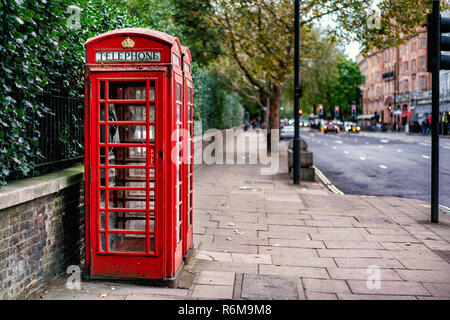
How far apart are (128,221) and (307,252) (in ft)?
7.82

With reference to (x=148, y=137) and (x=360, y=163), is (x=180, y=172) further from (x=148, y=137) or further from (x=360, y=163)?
(x=360, y=163)

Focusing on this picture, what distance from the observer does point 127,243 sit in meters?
4.73

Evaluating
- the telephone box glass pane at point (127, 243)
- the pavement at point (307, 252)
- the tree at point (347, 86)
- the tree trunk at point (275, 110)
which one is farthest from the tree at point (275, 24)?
the tree at point (347, 86)

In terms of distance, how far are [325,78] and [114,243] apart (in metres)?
28.1

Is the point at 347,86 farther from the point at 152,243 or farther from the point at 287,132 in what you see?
the point at 152,243

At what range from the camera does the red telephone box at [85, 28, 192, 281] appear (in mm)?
4375

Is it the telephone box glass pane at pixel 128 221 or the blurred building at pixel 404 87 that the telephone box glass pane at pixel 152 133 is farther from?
the blurred building at pixel 404 87

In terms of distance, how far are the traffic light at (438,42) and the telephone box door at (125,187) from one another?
16.9 feet

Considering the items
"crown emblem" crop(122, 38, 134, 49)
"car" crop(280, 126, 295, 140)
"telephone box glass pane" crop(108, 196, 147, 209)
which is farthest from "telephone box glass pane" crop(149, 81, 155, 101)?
"car" crop(280, 126, 295, 140)

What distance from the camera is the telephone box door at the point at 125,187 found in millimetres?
4383

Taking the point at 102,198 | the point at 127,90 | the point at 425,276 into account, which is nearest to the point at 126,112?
the point at 127,90

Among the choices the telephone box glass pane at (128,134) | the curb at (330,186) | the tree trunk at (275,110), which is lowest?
the curb at (330,186)

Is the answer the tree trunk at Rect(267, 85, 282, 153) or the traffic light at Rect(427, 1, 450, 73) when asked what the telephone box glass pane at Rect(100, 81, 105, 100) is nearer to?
the traffic light at Rect(427, 1, 450, 73)

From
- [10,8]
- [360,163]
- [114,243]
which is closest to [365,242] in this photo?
[114,243]
